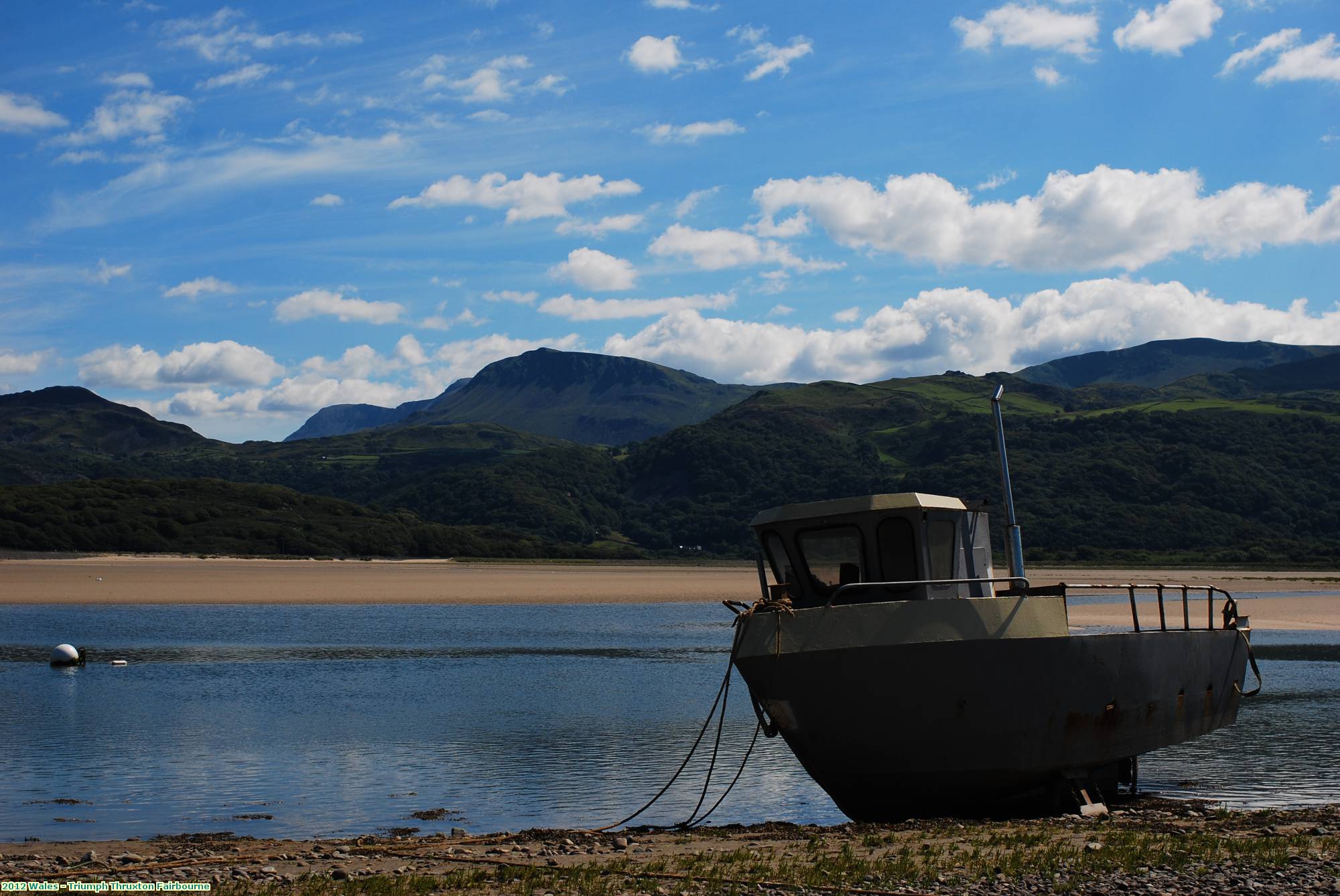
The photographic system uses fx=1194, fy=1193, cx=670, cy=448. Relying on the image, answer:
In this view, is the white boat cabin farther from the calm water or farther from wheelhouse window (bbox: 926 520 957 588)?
the calm water

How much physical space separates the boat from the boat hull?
0.02m

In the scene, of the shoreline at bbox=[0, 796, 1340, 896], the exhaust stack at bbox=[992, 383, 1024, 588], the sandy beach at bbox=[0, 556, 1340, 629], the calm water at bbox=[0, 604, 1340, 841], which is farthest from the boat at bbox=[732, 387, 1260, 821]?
the sandy beach at bbox=[0, 556, 1340, 629]

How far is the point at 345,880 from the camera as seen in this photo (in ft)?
36.3

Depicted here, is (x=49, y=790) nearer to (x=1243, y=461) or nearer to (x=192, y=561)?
(x=192, y=561)

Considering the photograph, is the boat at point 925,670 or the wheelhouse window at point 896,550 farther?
the wheelhouse window at point 896,550

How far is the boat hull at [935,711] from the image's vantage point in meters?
14.5

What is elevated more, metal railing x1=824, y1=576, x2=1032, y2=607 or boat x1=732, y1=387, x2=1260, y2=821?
metal railing x1=824, y1=576, x2=1032, y2=607

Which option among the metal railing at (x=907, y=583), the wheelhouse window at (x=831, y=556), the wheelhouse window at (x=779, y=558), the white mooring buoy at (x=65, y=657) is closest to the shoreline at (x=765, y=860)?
the metal railing at (x=907, y=583)

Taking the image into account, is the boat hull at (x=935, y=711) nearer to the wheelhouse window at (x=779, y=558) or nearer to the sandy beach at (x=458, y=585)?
the wheelhouse window at (x=779, y=558)

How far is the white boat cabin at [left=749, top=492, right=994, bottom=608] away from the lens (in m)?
15.5

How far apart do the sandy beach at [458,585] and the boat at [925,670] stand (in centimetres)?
3110

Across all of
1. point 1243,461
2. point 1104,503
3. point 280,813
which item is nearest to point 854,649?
point 280,813

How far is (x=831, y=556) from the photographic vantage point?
15.9 meters

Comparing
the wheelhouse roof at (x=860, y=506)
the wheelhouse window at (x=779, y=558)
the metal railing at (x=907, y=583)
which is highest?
the wheelhouse roof at (x=860, y=506)
